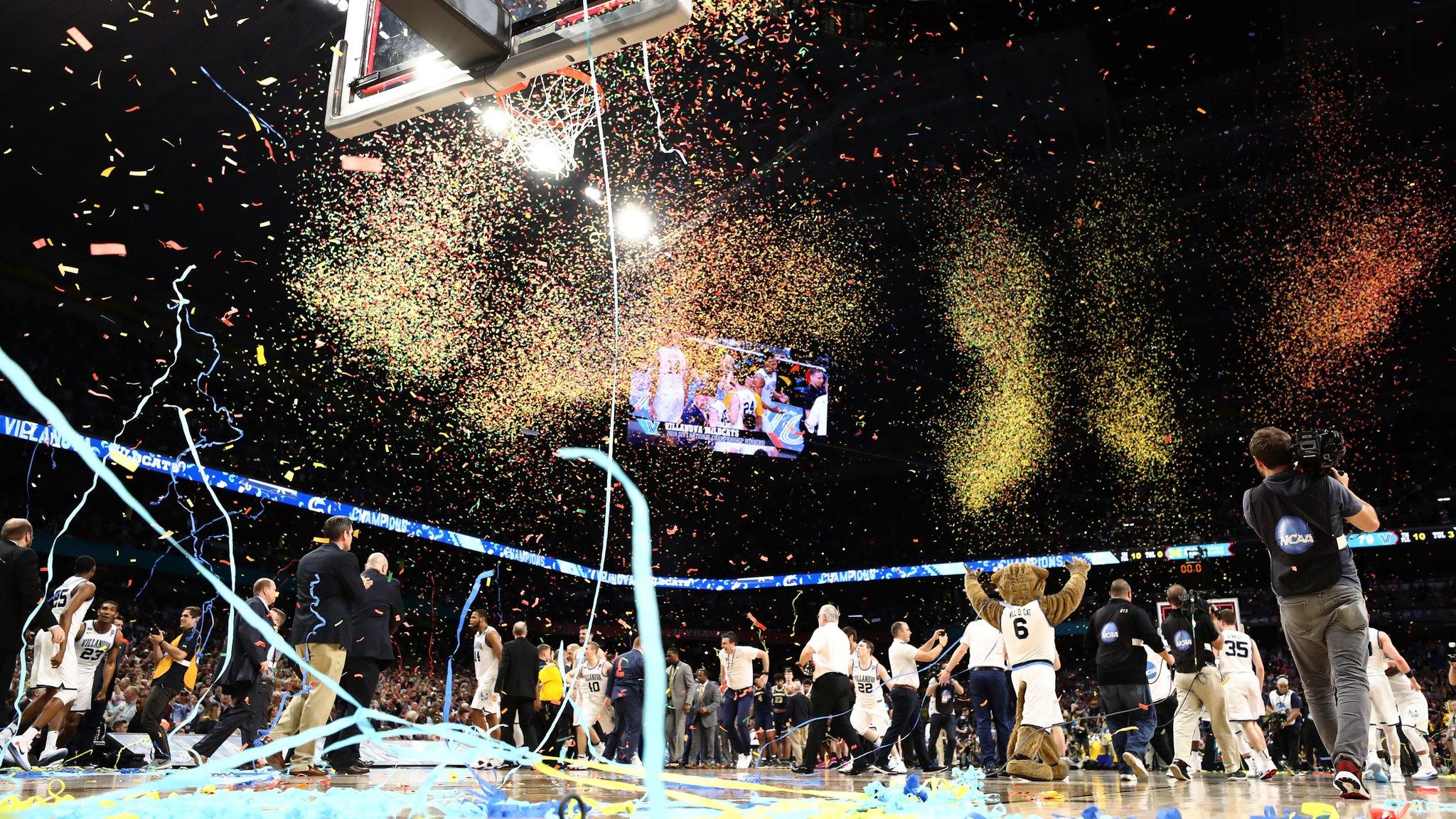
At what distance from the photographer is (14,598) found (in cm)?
598

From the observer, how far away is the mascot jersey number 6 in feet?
22.2

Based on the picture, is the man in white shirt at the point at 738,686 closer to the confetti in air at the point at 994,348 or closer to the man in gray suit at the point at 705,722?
the man in gray suit at the point at 705,722

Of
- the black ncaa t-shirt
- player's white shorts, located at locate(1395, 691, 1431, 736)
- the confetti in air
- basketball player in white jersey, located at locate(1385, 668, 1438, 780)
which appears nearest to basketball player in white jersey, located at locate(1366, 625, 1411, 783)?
basketball player in white jersey, located at locate(1385, 668, 1438, 780)

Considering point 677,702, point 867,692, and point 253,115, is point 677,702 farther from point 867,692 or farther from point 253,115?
point 253,115

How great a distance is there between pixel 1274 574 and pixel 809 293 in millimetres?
17205

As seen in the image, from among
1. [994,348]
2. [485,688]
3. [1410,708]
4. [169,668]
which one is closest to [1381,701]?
[1410,708]

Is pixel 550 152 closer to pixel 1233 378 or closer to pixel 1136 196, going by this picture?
pixel 1136 196

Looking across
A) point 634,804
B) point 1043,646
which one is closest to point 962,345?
point 1043,646

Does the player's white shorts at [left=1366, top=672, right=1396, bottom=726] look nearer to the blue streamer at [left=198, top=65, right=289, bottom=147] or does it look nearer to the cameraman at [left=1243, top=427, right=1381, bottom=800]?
the cameraman at [left=1243, top=427, right=1381, bottom=800]

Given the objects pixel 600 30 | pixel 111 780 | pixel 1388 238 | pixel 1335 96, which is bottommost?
pixel 111 780

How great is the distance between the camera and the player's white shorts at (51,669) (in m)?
8.10

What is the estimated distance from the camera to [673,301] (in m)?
20.6

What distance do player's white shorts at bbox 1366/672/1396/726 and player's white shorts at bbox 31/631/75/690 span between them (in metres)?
11.9

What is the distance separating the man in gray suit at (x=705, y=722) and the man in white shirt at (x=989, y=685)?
661 centimetres
